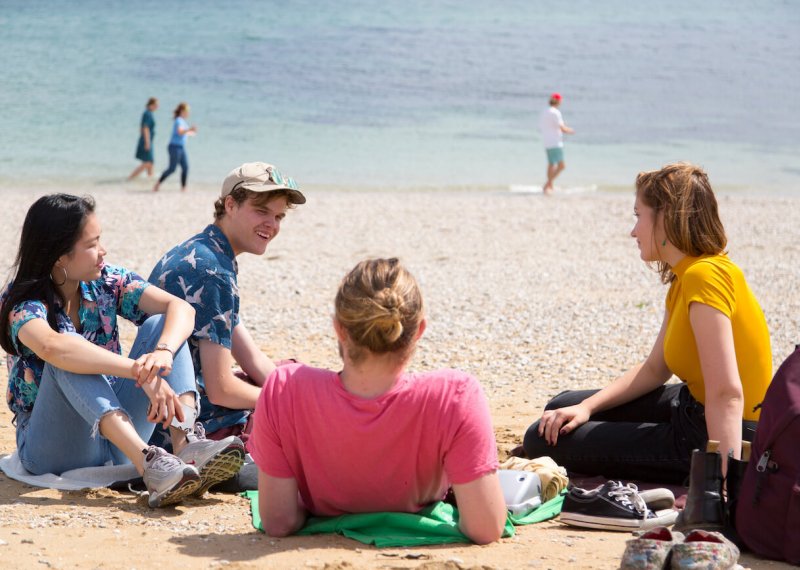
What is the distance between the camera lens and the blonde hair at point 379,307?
115 inches

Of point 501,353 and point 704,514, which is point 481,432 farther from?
point 501,353

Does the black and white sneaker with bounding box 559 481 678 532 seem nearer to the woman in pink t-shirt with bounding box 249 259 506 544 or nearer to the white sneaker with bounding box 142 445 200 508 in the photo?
the woman in pink t-shirt with bounding box 249 259 506 544

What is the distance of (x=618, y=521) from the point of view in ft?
11.6

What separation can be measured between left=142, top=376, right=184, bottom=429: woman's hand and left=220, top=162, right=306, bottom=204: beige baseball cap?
87 centimetres

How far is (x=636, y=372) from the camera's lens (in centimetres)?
427

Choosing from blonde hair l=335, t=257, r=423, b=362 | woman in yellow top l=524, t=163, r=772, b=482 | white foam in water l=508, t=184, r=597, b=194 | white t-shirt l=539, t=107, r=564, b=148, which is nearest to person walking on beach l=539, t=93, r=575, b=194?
white t-shirt l=539, t=107, r=564, b=148

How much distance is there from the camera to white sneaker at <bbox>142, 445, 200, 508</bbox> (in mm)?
3617

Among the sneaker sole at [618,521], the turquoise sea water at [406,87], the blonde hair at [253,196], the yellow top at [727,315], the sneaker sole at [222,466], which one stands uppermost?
the turquoise sea water at [406,87]

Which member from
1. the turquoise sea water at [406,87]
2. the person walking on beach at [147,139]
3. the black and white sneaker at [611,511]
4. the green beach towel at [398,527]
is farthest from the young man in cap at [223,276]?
the turquoise sea water at [406,87]

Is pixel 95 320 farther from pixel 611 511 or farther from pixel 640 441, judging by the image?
pixel 640 441

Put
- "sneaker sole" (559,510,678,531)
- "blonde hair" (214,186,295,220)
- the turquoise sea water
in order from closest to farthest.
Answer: "sneaker sole" (559,510,678,531) < "blonde hair" (214,186,295,220) < the turquoise sea water

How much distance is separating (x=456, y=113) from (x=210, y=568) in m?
29.8

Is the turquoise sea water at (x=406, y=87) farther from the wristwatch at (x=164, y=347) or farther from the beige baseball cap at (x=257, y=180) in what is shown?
the wristwatch at (x=164, y=347)

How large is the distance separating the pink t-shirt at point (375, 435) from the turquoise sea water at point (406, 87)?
59.5ft
